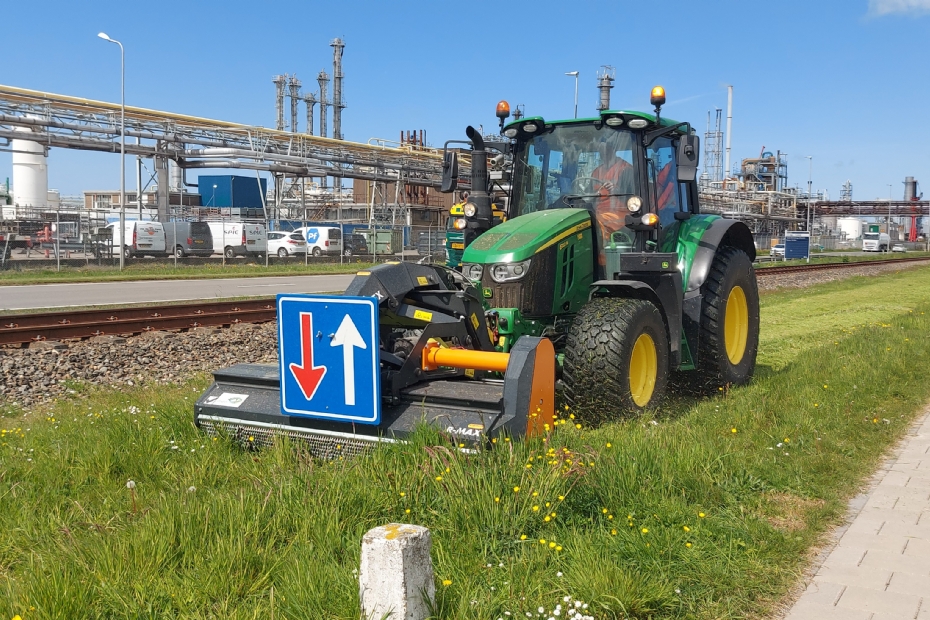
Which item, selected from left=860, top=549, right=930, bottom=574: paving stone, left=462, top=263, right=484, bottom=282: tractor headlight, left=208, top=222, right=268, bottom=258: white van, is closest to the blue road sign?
left=462, top=263, right=484, bottom=282: tractor headlight

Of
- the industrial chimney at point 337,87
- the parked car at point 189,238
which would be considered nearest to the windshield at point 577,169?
the parked car at point 189,238

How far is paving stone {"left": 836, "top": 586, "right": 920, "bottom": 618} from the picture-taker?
3637mm

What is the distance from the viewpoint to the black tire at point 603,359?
19.8 feet

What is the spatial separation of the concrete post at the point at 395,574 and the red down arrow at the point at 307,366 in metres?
2.11

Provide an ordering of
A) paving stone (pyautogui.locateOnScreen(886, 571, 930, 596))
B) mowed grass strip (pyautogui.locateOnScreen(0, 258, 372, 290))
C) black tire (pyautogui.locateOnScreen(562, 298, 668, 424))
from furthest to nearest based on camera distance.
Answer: mowed grass strip (pyautogui.locateOnScreen(0, 258, 372, 290)), black tire (pyautogui.locateOnScreen(562, 298, 668, 424)), paving stone (pyautogui.locateOnScreen(886, 571, 930, 596))

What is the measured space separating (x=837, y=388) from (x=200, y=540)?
620cm

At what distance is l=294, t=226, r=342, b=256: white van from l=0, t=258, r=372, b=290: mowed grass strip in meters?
6.65

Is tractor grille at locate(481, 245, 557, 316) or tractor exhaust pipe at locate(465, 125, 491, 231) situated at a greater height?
tractor exhaust pipe at locate(465, 125, 491, 231)

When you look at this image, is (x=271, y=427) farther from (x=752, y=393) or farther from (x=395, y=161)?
(x=395, y=161)

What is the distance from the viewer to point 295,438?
17.4 feet

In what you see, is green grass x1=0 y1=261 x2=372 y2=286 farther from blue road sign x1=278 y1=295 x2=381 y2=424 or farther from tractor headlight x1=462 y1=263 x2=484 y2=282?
blue road sign x1=278 y1=295 x2=381 y2=424

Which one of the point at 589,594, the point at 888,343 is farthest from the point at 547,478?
the point at 888,343

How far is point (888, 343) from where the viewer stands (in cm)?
1074

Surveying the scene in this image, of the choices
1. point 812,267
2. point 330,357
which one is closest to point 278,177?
point 812,267
